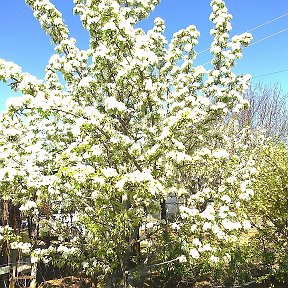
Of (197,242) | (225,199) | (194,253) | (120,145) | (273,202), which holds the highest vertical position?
(120,145)

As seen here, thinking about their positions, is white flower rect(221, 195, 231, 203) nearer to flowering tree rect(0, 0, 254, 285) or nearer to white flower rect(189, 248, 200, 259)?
flowering tree rect(0, 0, 254, 285)

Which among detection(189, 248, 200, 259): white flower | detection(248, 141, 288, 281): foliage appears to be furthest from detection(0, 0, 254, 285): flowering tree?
detection(248, 141, 288, 281): foliage

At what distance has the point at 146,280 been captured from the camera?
1120 centimetres

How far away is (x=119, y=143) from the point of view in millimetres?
7508

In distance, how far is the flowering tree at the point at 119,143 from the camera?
6.97 m

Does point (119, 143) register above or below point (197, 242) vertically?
above

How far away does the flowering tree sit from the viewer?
6.97 m

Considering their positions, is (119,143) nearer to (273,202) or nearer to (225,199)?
(225,199)

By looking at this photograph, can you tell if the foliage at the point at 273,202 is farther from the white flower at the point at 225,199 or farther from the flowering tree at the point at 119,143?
the white flower at the point at 225,199

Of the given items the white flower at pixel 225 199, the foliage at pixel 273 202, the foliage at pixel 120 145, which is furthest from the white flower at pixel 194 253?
the foliage at pixel 273 202

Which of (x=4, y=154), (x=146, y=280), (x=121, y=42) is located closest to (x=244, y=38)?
(x=121, y=42)

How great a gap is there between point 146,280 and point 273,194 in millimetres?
4704

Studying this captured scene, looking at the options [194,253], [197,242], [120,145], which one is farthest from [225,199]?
[120,145]

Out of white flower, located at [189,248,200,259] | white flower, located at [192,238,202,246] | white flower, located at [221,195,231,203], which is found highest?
white flower, located at [221,195,231,203]
